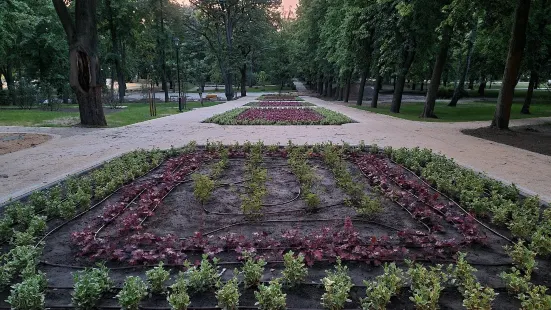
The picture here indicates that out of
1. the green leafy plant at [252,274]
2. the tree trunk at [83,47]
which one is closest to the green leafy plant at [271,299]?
the green leafy plant at [252,274]

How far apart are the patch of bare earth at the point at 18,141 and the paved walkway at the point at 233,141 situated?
47cm

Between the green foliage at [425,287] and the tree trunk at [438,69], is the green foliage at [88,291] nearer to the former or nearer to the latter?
the green foliage at [425,287]

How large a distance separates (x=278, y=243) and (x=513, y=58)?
12999 millimetres

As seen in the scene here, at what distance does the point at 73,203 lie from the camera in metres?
5.33

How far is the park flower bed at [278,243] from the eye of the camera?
3.19 metres

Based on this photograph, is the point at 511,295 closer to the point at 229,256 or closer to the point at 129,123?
the point at 229,256

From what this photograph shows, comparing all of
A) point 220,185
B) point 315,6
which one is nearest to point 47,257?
point 220,185

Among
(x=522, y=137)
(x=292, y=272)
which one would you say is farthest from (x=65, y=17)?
(x=522, y=137)

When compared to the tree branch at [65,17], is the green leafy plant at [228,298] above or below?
below

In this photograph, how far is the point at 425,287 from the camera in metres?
3.06

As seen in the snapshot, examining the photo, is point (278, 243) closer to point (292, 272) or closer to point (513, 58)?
point (292, 272)

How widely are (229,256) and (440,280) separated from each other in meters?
2.14

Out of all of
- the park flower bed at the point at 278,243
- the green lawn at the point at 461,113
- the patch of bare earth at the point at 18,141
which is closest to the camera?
the park flower bed at the point at 278,243

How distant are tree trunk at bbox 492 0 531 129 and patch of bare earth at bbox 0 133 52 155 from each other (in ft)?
51.8
